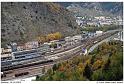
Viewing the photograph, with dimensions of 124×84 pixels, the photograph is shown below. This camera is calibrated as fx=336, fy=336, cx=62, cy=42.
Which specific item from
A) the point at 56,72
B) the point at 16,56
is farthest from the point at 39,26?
the point at 56,72

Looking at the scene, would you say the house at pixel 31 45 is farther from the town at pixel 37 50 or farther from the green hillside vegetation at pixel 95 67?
the green hillside vegetation at pixel 95 67

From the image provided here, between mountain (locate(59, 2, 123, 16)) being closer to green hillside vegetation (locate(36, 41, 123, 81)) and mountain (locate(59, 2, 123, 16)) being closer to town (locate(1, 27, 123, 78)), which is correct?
town (locate(1, 27, 123, 78))

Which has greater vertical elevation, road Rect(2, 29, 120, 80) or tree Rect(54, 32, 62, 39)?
tree Rect(54, 32, 62, 39)

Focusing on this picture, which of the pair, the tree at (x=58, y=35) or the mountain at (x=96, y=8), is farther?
the tree at (x=58, y=35)

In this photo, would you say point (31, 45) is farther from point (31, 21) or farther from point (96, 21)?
point (96, 21)

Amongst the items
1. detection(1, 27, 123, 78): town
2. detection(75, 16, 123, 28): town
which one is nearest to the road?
detection(1, 27, 123, 78): town

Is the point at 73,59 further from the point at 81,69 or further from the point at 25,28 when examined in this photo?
the point at 25,28

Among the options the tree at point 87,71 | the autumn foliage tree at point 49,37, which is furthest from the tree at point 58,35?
the tree at point 87,71
